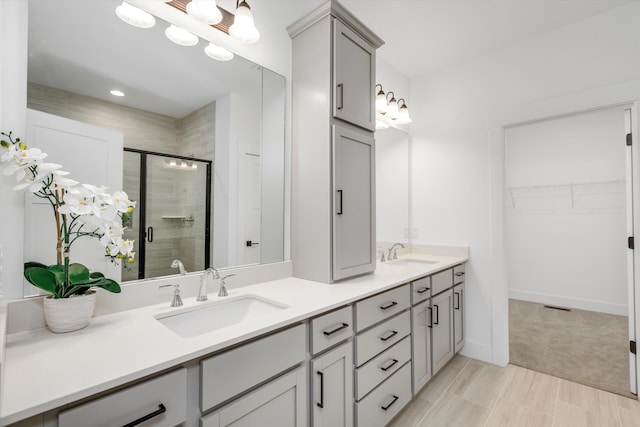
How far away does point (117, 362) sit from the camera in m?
0.73

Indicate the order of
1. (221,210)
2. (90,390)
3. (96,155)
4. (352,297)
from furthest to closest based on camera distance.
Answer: (221,210) < (352,297) < (96,155) < (90,390)

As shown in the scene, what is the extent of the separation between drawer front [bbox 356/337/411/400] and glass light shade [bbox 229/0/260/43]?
1.74m

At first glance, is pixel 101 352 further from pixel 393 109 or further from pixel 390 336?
pixel 393 109

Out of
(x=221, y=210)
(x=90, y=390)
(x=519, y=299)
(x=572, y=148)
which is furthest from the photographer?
(x=519, y=299)

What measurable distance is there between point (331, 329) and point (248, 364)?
0.43 m

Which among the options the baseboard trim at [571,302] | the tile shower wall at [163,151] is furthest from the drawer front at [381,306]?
the baseboard trim at [571,302]

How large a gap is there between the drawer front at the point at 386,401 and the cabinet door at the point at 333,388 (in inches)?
4.4

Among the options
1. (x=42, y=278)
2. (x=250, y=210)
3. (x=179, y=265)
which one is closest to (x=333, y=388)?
(x=179, y=265)

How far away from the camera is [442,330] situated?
2.22m

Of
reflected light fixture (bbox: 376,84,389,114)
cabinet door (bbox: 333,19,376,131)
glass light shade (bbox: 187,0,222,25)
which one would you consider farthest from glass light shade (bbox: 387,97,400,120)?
glass light shade (bbox: 187,0,222,25)

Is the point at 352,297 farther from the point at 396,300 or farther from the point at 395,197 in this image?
the point at 395,197

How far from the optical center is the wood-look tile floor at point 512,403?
1.75 metres

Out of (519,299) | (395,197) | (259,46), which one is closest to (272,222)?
(259,46)

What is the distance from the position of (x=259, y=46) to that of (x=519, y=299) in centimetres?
464
